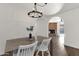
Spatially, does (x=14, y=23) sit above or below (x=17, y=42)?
above

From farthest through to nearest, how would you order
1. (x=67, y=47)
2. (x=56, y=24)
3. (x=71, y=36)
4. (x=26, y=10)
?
(x=67, y=47) < (x=71, y=36) < (x=56, y=24) < (x=26, y=10)

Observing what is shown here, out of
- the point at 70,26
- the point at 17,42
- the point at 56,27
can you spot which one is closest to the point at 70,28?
the point at 70,26

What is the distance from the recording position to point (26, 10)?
124 cm

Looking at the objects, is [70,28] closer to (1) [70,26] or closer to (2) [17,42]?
(1) [70,26]

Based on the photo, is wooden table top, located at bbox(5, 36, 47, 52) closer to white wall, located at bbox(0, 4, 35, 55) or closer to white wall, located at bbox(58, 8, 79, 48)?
white wall, located at bbox(0, 4, 35, 55)

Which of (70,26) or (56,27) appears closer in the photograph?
(56,27)

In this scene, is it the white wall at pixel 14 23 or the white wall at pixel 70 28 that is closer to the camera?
the white wall at pixel 14 23

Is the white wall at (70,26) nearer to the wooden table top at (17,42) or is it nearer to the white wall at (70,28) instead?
the white wall at (70,28)

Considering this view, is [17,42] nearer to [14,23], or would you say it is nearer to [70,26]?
[14,23]

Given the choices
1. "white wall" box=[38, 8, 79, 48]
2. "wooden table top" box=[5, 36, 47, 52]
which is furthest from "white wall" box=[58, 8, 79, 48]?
"wooden table top" box=[5, 36, 47, 52]

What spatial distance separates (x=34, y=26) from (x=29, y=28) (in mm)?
66

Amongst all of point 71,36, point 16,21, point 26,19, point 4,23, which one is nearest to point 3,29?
point 4,23

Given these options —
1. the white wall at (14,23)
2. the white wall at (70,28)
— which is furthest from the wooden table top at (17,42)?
the white wall at (70,28)

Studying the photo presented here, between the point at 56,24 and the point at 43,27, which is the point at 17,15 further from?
the point at 56,24
